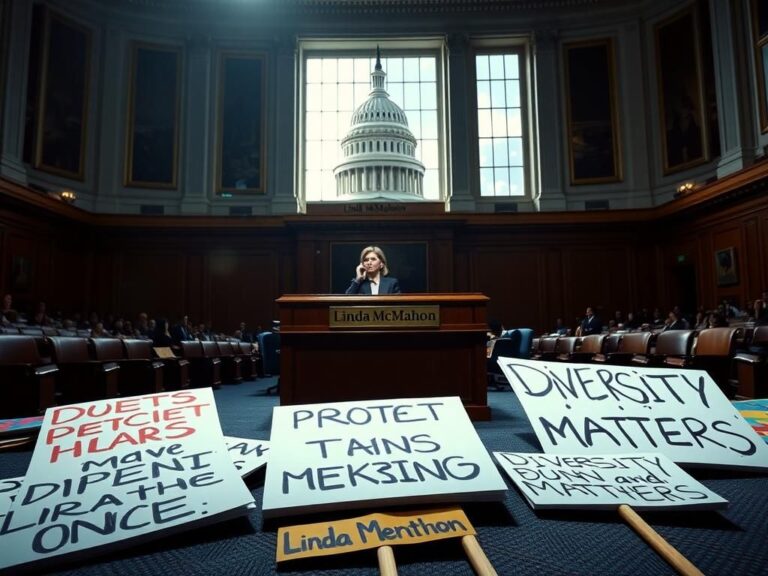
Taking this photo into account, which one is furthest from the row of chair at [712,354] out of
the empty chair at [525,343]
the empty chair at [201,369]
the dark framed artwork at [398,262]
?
the dark framed artwork at [398,262]

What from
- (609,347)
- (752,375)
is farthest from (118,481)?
(609,347)

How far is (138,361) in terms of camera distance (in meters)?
5.04

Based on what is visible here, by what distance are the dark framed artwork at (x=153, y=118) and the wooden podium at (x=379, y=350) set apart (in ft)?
Answer: 42.9

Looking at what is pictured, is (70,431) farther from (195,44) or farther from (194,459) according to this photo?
(195,44)

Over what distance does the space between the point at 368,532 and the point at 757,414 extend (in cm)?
197

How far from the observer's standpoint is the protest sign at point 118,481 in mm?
1236

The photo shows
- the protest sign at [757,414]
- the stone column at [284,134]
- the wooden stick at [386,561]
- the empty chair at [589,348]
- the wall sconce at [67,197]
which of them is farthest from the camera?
the stone column at [284,134]

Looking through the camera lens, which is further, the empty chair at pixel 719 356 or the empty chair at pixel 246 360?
the empty chair at pixel 246 360

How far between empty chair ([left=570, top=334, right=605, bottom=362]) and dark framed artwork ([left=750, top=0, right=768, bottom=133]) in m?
8.69

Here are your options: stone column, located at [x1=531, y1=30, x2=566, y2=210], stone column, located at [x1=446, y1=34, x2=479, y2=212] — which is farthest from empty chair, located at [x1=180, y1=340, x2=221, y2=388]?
stone column, located at [x1=531, y1=30, x2=566, y2=210]

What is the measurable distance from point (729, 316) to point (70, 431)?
12.0 metres

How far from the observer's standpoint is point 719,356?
4.10m

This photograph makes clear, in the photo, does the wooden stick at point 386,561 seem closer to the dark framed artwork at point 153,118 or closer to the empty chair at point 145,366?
the empty chair at point 145,366

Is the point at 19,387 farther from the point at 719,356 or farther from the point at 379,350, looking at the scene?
the point at 719,356
